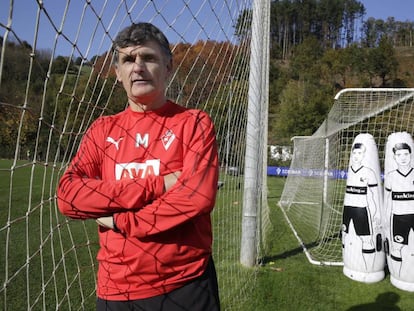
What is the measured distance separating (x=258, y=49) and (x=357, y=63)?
1940 inches

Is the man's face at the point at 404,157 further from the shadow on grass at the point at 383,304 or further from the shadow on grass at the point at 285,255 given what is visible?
the shadow on grass at the point at 285,255

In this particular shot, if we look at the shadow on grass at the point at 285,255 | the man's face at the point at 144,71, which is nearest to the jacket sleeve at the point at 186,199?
the man's face at the point at 144,71

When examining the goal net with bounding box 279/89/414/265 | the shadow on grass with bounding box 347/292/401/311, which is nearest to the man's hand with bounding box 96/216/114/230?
the shadow on grass with bounding box 347/292/401/311

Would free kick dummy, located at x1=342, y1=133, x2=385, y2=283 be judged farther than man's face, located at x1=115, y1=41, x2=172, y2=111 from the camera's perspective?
Yes

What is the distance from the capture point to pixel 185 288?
144 centimetres

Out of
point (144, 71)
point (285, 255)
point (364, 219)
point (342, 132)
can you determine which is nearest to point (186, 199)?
point (144, 71)

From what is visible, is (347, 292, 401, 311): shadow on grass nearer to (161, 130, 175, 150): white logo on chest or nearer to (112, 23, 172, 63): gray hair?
(161, 130, 175, 150): white logo on chest

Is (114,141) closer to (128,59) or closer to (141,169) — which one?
(141,169)

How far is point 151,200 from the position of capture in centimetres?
142

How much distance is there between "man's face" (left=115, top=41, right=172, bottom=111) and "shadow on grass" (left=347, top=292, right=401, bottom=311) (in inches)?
111

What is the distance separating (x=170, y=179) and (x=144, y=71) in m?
0.40

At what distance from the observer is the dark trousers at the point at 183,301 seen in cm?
142

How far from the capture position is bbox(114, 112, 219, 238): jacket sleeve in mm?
1362

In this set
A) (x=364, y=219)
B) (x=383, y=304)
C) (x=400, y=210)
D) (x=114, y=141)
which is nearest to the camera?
(x=114, y=141)
